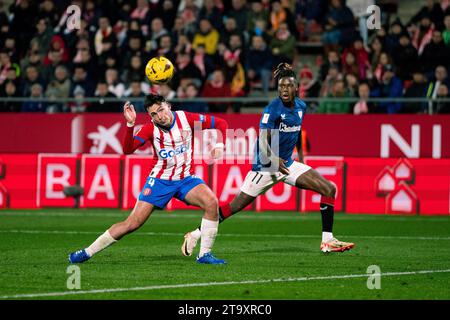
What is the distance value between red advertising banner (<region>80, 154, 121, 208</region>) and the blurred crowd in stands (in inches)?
68.5

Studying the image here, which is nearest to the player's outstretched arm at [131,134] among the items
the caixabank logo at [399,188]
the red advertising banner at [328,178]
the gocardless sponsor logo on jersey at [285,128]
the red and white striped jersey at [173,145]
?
the red and white striped jersey at [173,145]

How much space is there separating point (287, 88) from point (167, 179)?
2.52 meters

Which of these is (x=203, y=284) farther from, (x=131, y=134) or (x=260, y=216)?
(x=260, y=216)

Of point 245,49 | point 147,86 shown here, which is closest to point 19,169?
point 147,86

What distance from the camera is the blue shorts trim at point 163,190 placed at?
1250 centimetres

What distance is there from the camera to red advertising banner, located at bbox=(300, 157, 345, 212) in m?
21.7

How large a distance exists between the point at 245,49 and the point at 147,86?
8.04 feet

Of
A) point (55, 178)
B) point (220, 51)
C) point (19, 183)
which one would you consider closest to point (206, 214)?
point (55, 178)

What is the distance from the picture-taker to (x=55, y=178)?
22.7 m

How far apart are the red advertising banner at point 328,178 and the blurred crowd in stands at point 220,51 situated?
1652 mm

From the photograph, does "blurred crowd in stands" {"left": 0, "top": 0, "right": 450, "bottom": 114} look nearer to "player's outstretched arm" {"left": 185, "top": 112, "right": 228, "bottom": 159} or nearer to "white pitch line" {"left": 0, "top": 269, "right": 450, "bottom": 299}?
"player's outstretched arm" {"left": 185, "top": 112, "right": 228, "bottom": 159}

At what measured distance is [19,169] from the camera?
22672mm

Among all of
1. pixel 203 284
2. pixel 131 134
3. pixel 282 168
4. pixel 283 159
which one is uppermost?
pixel 131 134

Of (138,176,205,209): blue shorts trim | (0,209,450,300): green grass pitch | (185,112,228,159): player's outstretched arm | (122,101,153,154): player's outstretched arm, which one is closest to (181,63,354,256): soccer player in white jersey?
(0,209,450,300): green grass pitch
